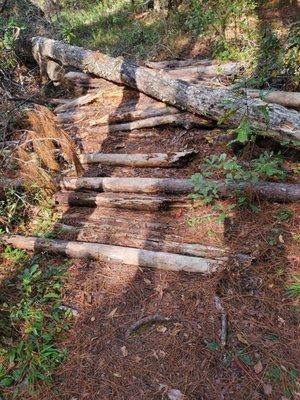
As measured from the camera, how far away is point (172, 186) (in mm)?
4512

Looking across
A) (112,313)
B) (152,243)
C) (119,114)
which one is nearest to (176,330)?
(112,313)

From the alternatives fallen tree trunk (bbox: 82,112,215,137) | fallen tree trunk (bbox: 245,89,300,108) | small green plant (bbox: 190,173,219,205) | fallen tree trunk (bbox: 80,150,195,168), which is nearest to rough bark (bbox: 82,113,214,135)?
fallen tree trunk (bbox: 82,112,215,137)

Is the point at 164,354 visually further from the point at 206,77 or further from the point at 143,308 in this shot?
the point at 206,77

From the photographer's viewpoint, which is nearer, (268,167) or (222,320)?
(222,320)

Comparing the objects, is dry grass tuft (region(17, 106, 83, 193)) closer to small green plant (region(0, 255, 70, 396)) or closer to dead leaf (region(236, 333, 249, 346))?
small green plant (region(0, 255, 70, 396))

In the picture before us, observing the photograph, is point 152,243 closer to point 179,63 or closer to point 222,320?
point 222,320

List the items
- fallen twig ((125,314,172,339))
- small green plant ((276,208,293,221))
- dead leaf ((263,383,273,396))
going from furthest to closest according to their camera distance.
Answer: small green plant ((276,208,293,221))
fallen twig ((125,314,172,339))
dead leaf ((263,383,273,396))

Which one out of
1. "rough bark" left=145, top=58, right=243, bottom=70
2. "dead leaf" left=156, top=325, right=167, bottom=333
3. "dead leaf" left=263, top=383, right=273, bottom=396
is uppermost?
"rough bark" left=145, top=58, right=243, bottom=70

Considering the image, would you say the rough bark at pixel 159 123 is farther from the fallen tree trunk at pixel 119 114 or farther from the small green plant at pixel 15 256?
the small green plant at pixel 15 256

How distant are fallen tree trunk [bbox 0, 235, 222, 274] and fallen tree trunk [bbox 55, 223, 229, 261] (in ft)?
0.34

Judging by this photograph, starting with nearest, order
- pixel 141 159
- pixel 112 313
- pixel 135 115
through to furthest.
→ pixel 112 313 < pixel 141 159 < pixel 135 115

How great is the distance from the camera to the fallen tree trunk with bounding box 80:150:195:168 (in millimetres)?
4969

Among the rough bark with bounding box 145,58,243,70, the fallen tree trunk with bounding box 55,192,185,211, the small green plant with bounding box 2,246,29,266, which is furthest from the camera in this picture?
the rough bark with bounding box 145,58,243,70

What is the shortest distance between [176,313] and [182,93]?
3.85 metres
